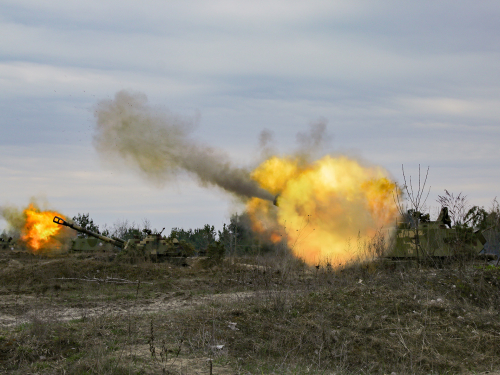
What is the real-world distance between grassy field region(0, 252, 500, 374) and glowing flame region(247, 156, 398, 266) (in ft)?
25.7

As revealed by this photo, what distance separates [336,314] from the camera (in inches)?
462

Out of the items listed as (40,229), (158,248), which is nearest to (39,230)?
(40,229)

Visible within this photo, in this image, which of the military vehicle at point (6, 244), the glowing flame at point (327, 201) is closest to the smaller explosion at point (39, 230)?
the military vehicle at point (6, 244)

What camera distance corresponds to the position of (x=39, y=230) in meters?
41.4

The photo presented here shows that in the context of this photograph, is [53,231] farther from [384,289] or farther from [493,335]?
[493,335]

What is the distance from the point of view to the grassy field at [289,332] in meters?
8.56

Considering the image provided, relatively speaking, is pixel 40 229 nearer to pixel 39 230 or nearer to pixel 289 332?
pixel 39 230

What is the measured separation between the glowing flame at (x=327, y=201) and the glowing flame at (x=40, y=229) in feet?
72.1

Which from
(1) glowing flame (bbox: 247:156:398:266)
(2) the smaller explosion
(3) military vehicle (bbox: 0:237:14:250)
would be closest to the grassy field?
(1) glowing flame (bbox: 247:156:398:266)

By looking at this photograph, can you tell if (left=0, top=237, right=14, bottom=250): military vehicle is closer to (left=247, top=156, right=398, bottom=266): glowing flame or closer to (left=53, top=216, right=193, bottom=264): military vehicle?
(left=53, top=216, right=193, bottom=264): military vehicle

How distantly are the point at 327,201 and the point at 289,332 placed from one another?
14.6 m

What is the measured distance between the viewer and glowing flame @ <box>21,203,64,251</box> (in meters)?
40.4

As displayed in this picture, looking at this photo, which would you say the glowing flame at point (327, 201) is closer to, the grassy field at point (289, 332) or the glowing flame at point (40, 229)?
the grassy field at point (289, 332)

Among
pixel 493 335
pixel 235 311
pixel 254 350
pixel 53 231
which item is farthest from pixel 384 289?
pixel 53 231
